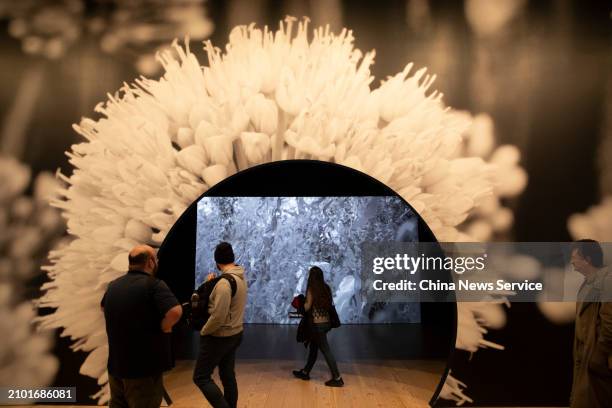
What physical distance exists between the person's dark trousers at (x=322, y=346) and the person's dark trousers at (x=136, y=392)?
2.17 metres

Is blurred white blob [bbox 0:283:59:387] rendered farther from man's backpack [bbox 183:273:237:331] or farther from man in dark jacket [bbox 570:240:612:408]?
man in dark jacket [bbox 570:240:612:408]

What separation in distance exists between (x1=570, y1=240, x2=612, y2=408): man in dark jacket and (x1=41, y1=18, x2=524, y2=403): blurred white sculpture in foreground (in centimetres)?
85

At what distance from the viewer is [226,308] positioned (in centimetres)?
280

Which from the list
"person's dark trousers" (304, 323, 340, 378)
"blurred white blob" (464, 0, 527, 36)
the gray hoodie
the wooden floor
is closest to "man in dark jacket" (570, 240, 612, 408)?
the wooden floor

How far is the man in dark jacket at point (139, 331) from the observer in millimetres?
2287

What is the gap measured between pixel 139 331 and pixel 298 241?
220 inches

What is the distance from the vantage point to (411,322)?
314 inches

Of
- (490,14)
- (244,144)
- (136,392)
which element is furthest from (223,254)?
(490,14)

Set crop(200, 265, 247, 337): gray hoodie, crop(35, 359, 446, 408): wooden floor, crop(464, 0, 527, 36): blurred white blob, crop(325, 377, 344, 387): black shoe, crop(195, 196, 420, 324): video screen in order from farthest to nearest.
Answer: crop(195, 196, 420, 324): video screen, crop(325, 377, 344, 387): black shoe, crop(35, 359, 446, 408): wooden floor, crop(464, 0, 527, 36): blurred white blob, crop(200, 265, 247, 337): gray hoodie

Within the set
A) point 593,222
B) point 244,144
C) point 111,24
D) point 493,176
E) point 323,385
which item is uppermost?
point 111,24

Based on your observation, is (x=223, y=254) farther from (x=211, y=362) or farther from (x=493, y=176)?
(x=493, y=176)

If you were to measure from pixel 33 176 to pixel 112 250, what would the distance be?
73 centimetres

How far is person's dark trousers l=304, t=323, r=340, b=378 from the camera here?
170 inches

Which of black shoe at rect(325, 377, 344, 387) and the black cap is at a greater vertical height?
the black cap
